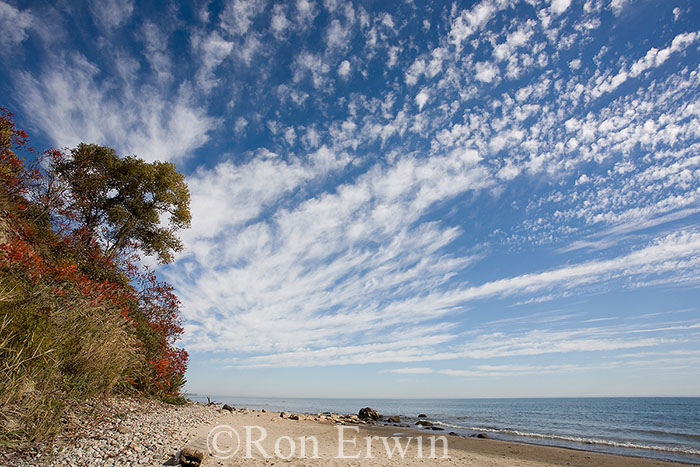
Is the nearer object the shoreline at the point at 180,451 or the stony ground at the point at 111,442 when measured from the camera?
the stony ground at the point at 111,442

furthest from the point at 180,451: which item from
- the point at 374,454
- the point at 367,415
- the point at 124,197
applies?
the point at 367,415

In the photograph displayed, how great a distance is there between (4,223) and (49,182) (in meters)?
5.37

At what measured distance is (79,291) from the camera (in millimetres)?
9492

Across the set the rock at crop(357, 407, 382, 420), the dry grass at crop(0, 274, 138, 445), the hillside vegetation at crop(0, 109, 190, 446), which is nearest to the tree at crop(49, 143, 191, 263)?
the hillside vegetation at crop(0, 109, 190, 446)

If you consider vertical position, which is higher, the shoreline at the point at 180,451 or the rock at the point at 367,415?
Answer: the shoreline at the point at 180,451

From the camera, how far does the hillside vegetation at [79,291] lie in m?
6.28

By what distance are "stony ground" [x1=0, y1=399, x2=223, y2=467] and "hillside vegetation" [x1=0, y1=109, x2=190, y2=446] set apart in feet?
1.16

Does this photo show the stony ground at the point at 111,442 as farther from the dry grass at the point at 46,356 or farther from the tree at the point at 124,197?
the tree at the point at 124,197

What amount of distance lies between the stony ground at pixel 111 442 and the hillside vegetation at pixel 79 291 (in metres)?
0.35

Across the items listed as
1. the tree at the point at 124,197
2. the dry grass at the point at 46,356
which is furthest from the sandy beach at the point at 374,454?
the tree at the point at 124,197

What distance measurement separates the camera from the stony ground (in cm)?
566

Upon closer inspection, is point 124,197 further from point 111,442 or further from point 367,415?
point 367,415

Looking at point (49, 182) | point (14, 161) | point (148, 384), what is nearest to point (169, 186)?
point (49, 182)

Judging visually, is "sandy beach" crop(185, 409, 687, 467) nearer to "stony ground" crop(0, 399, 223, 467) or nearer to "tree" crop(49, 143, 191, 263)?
"stony ground" crop(0, 399, 223, 467)
